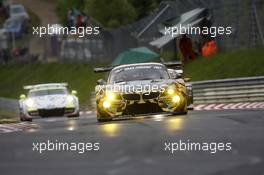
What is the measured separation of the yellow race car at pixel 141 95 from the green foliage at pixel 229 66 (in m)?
14.5

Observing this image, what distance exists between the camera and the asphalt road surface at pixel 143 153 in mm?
10852

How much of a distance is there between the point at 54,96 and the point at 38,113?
782 mm

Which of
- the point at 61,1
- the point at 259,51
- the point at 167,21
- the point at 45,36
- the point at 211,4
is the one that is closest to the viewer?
the point at 259,51

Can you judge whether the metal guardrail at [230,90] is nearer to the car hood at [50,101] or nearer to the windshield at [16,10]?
the car hood at [50,101]

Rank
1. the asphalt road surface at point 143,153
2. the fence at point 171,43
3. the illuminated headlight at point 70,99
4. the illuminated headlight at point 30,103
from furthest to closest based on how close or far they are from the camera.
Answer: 1. the fence at point 171,43
2. the illuminated headlight at point 70,99
3. the illuminated headlight at point 30,103
4. the asphalt road surface at point 143,153

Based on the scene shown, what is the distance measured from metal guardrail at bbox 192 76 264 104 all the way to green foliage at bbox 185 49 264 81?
302cm

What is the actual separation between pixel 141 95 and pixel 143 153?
316 inches

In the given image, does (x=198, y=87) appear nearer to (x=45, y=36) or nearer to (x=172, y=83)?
(x=172, y=83)

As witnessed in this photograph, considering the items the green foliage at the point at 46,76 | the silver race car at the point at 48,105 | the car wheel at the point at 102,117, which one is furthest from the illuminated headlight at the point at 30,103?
the green foliage at the point at 46,76

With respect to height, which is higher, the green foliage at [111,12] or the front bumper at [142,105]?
the green foliage at [111,12]

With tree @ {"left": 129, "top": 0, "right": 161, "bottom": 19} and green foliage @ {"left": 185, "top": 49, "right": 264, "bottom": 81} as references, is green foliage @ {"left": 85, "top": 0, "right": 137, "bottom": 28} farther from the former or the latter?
green foliage @ {"left": 185, "top": 49, "right": 264, "bottom": 81}

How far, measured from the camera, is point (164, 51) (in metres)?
48.1

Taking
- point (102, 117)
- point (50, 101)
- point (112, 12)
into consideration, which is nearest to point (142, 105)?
point (102, 117)

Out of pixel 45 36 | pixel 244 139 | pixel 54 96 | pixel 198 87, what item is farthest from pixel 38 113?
pixel 45 36
